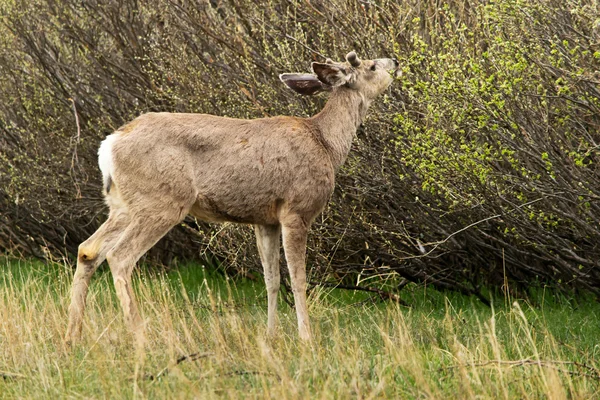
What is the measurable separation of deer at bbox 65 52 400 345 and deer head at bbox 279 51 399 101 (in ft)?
0.81

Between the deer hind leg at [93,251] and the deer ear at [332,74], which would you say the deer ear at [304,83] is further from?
the deer hind leg at [93,251]

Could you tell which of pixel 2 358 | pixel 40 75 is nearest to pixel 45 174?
pixel 40 75

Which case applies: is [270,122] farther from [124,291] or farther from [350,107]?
[124,291]

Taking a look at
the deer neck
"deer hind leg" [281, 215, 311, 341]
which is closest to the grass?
"deer hind leg" [281, 215, 311, 341]

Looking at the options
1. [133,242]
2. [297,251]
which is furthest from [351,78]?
[133,242]

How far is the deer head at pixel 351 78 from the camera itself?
696cm

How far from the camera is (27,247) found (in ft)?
36.2

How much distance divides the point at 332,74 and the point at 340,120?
0.32 meters

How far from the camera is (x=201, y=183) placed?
632 centimetres

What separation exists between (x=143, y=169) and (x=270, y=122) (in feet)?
2.95

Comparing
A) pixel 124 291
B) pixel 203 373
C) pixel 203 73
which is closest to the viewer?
pixel 203 373

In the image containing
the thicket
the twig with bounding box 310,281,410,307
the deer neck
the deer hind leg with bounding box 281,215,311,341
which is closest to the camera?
the thicket

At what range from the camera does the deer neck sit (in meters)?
6.82

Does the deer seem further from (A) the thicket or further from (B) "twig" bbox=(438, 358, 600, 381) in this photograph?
(B) "twig" bbox=(438, 358, 600, 381)
